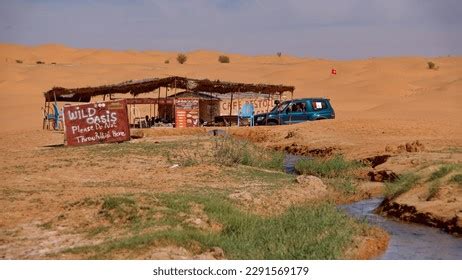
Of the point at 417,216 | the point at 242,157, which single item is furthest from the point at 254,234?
the point at 242,157

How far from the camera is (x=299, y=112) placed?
28.6 m

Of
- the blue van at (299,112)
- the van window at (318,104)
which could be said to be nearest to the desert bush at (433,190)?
the blue van at (299,112)

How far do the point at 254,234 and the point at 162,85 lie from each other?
2160 cm

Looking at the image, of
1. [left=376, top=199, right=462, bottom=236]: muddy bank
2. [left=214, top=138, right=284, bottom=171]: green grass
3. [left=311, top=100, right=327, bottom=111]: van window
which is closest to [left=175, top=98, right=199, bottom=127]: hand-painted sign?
[left=311, top=100, right=327, bottom=111]: van window

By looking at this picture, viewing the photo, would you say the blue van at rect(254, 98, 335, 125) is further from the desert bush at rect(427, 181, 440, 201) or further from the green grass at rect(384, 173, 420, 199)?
the desert bush at rect(427, 181, 440, 201)

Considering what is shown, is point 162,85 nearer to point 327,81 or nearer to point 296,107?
point 296,107

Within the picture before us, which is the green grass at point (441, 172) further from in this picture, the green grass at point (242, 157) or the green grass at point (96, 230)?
the green grass at point (96, 230)

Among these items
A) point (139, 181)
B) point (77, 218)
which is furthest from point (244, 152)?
point (77, 218)

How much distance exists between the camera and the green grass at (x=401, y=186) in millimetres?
13492

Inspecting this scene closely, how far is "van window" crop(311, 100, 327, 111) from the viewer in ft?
94.3

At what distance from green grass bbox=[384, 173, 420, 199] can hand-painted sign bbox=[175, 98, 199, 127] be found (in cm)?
1603

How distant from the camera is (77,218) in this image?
10.2 metres

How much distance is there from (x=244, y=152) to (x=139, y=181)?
12.2 feet
